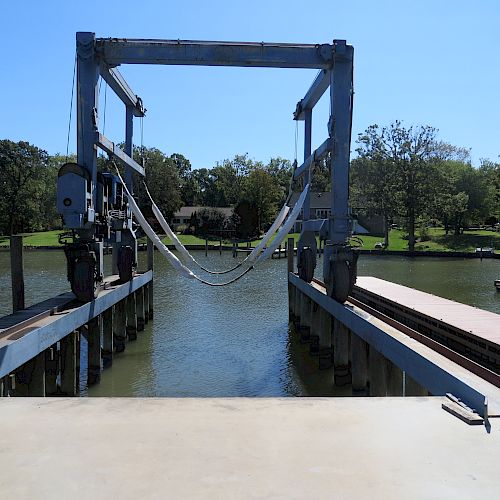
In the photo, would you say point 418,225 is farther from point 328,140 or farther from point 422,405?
point 422,405

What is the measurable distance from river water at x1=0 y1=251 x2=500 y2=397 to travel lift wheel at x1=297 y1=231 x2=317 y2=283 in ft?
7.07

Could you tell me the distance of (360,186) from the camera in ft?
226

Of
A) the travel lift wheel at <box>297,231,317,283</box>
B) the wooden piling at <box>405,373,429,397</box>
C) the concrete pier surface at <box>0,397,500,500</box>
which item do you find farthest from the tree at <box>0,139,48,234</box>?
the concrete pier surface at <box>0,397,500,500</box>

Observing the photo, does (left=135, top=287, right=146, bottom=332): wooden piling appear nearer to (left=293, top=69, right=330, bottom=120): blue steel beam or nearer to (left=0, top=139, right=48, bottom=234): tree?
(left=293, top=69, right=330, bottom=120): blue steel beam

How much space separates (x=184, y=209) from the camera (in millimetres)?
92312

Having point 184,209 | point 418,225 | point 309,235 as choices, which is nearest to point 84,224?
point 309,235

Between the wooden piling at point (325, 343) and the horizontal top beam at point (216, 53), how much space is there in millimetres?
A: 6378

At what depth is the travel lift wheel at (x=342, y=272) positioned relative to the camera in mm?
12914

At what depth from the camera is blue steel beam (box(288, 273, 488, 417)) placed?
20.8 ft

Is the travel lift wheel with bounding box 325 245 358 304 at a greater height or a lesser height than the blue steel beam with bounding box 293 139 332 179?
lesser

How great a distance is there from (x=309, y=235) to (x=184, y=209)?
7544 cm

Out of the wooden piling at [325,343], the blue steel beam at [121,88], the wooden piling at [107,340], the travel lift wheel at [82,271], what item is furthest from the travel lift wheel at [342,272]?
the blue steel beam at [121,88]

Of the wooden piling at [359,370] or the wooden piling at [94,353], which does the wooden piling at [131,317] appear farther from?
the wooden piling at [359,370]

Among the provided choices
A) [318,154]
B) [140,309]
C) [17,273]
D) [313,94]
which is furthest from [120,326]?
[313,94]
